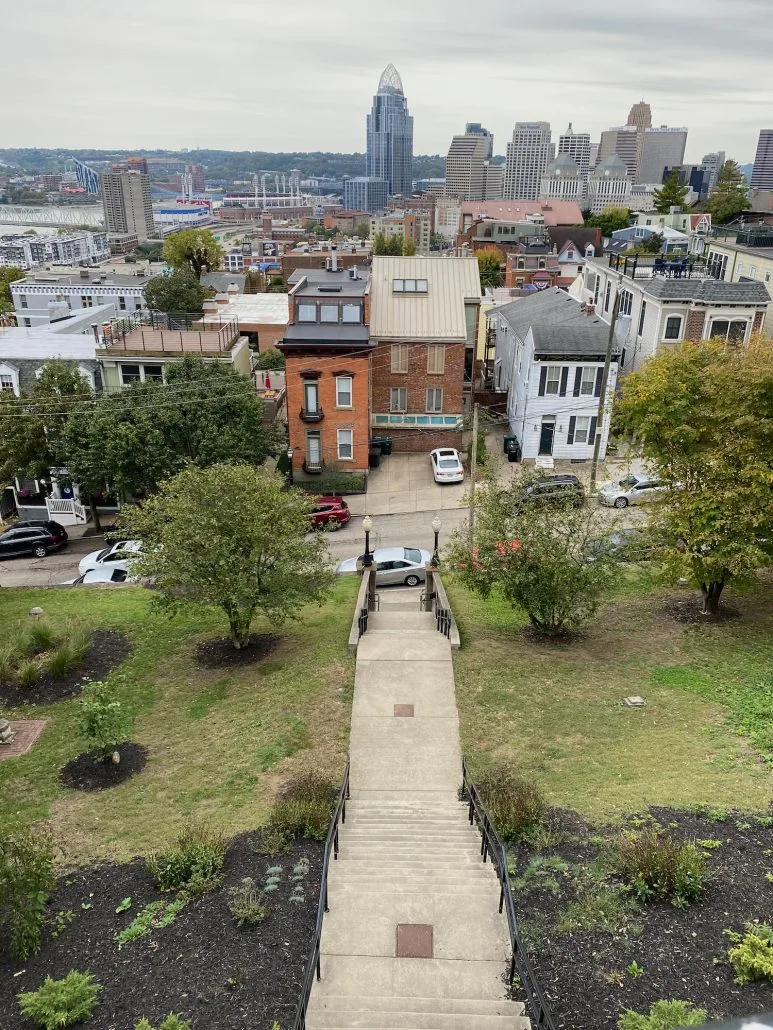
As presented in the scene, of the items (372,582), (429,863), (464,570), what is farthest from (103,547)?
(429,863)

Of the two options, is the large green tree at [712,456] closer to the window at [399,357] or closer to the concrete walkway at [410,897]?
the concrete walkway at [410,897]

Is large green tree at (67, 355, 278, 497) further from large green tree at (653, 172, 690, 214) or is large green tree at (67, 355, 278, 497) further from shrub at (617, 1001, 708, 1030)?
large green tree at (653, 172, 690, 214)

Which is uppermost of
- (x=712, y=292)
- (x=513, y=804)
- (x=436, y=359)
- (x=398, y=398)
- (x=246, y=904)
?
(x=712, y=292)

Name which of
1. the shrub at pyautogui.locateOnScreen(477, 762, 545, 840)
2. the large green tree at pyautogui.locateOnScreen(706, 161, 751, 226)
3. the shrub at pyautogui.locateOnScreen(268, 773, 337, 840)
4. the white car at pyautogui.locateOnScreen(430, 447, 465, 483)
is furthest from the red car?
the large green tree at pyautogui.locateOnScreen(706, 161, 751, 226)

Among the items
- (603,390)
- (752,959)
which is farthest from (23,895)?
(603,390)

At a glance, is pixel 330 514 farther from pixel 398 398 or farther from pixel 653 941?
pixel 653 941

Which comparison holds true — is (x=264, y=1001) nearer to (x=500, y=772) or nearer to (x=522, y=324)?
(x=500, y=772)

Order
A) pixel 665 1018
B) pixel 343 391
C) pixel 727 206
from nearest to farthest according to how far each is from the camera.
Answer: pixel 665 1018
pixel 343 391
pixel 727 206
